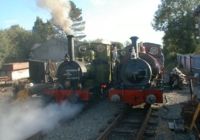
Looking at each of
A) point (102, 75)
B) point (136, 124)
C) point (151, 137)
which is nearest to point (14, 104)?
point (102, 75)

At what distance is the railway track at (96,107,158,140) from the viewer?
29.9 feet

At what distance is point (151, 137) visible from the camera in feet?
29.8

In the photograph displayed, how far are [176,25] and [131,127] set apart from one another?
4289 centimetres

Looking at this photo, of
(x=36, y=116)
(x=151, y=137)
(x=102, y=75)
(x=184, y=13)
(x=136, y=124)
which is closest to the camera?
(x=151, y=137)

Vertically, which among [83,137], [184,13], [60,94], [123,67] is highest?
[184,13]

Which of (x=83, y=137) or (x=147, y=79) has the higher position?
(x=147, y=79)

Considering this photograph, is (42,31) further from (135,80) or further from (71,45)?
(135,80)

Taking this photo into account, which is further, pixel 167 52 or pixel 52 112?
pixel 167 52

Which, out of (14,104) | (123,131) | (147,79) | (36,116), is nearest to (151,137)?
(123,131)

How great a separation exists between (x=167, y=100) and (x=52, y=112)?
16.4 ft

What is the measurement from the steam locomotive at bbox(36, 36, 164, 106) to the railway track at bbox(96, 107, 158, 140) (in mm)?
539

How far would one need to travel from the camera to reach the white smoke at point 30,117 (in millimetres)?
9992

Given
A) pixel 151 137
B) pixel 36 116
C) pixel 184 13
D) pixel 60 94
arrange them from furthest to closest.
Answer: pixel 184 13, pixel 60 94, pixel 36 116, pixel 151 137

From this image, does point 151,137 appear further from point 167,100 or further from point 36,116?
Answer: point 167,100
